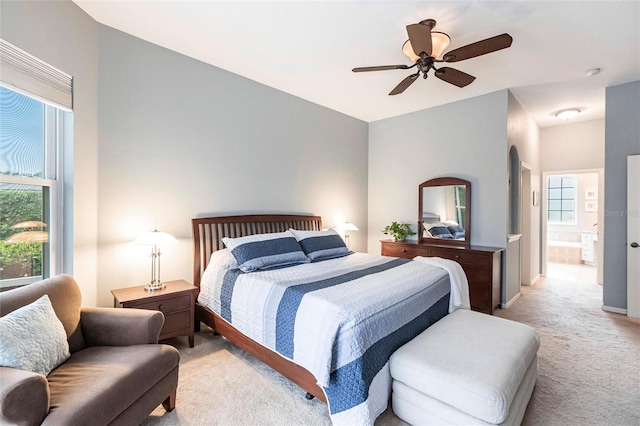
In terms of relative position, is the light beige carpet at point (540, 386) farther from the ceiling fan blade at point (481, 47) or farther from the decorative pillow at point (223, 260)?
the ceiling fan blade at point (481, 47)

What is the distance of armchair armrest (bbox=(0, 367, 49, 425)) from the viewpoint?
114 cm

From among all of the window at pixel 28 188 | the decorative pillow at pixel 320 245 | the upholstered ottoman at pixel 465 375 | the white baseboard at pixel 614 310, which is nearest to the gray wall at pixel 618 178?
the white baseboard at pixel 614 310

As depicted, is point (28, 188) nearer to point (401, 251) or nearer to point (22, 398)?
point (22, 398)

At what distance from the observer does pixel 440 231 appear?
4.64 metres

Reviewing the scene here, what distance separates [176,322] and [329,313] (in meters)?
1.67

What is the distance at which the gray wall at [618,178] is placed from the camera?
12.2 ft

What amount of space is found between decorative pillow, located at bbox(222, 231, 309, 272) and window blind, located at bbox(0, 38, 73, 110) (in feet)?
5.84

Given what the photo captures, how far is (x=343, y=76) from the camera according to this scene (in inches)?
141

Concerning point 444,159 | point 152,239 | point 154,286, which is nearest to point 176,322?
point 154,286

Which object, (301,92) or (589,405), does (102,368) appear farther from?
(301,92)

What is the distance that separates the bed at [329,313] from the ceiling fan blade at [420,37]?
71.8 inches

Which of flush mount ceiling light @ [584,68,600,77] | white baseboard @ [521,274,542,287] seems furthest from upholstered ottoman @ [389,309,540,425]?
white baseboard @ [521,274,542,287]

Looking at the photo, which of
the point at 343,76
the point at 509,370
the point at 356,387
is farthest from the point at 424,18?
the point at 356,387

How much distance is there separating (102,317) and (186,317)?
2.90ft
